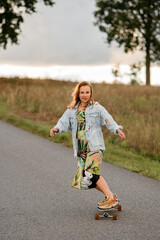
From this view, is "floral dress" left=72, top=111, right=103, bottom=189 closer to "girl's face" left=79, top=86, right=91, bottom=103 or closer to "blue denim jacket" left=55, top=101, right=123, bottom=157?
"blue denim jacket" left=55, top=101, right=123, bottom=157

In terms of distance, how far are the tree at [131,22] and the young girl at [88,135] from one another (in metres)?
33.6

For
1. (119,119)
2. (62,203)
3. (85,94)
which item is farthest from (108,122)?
(119,119)

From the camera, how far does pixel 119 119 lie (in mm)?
13867

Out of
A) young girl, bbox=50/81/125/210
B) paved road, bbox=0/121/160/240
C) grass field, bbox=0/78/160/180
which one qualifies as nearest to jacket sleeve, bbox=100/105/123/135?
young girl, bbox=50/81/125/210

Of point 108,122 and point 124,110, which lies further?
point 124,110

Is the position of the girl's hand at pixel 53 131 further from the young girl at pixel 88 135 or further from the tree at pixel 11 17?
the tree at pixel 11 17

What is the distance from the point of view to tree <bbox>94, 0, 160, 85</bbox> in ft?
126

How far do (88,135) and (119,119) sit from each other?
28.0 feet

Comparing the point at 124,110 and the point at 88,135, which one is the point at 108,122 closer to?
the point at 88,135

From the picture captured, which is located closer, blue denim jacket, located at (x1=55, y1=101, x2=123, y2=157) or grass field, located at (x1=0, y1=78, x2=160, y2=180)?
blue denim jacket, located at (x1=55, y1=101, x2=123, y2=157)

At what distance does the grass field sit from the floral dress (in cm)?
284

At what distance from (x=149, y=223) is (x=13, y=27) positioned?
28827mm

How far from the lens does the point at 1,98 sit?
23.1m

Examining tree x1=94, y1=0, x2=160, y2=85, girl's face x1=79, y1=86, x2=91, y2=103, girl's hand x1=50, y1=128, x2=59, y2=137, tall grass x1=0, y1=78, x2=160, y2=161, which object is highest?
tree x1=94, y1=0, x2=160, y2=85
